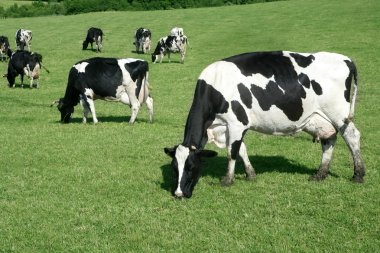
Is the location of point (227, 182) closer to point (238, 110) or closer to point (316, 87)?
point (238, 110)

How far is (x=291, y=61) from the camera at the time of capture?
9.73m

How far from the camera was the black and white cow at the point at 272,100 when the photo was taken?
9398mm

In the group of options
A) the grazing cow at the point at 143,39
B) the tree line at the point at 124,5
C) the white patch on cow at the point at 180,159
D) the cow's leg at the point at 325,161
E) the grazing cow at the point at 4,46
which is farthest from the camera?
the tree line at the point at 124,5

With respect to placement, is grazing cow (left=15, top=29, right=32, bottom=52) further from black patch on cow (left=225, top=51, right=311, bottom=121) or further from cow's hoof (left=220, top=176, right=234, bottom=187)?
cow's hoof (left=220, top=176, right=234, bottom=187)

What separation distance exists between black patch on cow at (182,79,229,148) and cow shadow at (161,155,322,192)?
1.31m

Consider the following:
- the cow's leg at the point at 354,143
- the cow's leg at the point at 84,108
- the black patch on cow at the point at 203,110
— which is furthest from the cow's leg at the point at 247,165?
the cow's leg at the point at 84,108

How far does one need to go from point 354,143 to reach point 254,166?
2.47 meters

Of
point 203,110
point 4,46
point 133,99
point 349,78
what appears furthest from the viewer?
point 4,46

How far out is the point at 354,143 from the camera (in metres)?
9.62

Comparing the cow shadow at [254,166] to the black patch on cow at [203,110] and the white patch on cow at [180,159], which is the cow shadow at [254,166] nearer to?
the white patch on cow at [180,159]

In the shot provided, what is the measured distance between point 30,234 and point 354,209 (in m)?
5.41

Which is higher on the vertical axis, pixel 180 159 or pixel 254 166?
pixel 180 159

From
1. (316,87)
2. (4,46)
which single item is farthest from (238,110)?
(4,46)

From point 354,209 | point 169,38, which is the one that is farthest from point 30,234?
point 169,38
